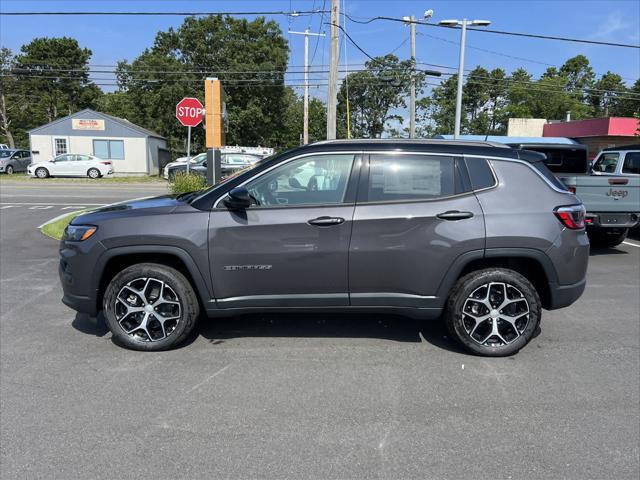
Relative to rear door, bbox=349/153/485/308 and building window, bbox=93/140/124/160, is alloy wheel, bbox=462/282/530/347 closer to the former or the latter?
rear door, bbox=349/153/485/308

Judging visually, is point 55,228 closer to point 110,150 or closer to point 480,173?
point 480,173

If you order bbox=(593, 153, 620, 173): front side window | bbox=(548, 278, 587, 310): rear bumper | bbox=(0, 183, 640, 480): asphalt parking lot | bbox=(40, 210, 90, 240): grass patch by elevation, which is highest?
bbox=(593, 153, 620, 173): front side window

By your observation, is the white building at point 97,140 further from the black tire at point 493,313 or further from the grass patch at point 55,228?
the black tire at point 493,313

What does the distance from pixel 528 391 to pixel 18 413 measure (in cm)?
360

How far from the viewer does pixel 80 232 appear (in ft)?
13.4

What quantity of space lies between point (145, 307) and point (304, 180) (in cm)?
176

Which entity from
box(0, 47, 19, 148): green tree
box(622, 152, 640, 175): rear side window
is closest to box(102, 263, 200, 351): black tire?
box(622, 152, 640, 175): rear side window

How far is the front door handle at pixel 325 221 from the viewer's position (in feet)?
12.8

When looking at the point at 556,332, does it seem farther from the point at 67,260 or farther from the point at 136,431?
the point at 67,260

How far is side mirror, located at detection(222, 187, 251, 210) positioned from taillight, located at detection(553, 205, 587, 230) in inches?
101

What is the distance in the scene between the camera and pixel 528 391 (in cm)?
357

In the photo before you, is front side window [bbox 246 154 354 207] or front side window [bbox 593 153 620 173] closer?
front side window [bbox 246 154 354 207]

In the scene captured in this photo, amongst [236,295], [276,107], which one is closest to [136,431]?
[236,295]

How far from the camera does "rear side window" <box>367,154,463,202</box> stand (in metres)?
4.02
